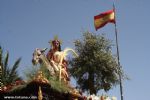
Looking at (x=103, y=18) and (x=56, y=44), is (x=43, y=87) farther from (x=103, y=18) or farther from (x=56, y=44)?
(x=103, y=18)

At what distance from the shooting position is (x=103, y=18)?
3072 centimetres

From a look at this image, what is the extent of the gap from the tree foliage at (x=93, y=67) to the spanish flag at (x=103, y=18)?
4726 mm

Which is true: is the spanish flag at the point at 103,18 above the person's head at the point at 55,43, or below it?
above

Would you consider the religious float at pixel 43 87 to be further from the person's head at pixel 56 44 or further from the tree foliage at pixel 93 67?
the tree foliage at pixel 93 67

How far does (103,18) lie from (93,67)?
533cm

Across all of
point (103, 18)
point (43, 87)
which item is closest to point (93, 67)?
point (103, 18)

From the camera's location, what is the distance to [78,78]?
35.4 m

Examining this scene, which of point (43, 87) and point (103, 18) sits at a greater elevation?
point (103, 18)

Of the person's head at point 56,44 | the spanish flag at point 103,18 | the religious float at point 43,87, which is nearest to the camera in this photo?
the religious float at point 43,87

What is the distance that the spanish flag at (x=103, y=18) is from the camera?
1203 inches

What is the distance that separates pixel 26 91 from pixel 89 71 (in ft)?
54.2

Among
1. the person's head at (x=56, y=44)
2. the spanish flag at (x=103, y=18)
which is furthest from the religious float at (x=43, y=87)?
the spanish flag at (x=103, y=18)

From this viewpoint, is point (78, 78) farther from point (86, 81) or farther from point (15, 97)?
point (15, 97)

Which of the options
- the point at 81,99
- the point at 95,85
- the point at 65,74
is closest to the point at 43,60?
the point at 65,74
